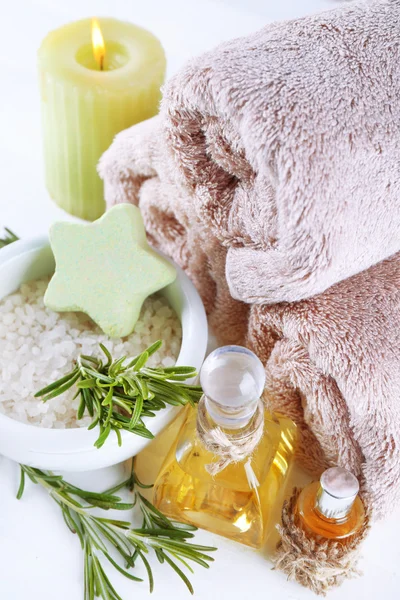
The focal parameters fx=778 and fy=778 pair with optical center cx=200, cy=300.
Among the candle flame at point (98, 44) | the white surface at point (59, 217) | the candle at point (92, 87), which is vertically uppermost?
the candle flame at point (98, 44)

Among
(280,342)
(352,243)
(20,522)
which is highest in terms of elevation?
(352,243)

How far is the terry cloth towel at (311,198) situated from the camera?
1.57ft

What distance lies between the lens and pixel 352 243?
0.51 metres

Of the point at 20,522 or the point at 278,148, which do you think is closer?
the point at 278,148

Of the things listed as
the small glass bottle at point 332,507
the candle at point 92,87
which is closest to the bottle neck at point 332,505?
the small glass bottle at point 332,507

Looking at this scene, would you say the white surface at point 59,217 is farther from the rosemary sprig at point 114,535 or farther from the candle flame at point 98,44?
the candle flame at point 98,44

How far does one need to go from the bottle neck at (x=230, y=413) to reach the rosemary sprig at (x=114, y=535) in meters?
0.10

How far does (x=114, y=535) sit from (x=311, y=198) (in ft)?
1.00

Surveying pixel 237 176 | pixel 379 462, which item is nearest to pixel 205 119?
pixel 237 176

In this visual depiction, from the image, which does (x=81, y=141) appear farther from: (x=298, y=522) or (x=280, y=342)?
(x=298, y=522)

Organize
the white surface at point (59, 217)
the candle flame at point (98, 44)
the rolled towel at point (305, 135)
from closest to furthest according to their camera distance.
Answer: the rolled towel at point (305, 135), the white surface at point (59, 217), the candle flame at point (98, 44)

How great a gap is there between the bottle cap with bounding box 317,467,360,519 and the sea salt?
0.15m

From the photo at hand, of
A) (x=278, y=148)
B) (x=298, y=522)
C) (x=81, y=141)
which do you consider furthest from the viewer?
(x=81, y=141)

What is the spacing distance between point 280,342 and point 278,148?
0.17 metres
